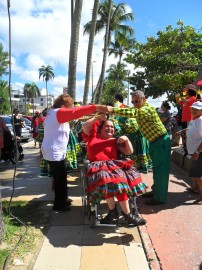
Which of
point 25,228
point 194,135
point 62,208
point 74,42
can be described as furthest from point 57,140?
point 74,42

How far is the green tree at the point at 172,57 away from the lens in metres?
13.6

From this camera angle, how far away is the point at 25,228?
434cm

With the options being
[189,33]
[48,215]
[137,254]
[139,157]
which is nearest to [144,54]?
[189,33]

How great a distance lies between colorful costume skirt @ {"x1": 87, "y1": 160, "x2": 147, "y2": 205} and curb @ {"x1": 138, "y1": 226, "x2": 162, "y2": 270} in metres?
0.52

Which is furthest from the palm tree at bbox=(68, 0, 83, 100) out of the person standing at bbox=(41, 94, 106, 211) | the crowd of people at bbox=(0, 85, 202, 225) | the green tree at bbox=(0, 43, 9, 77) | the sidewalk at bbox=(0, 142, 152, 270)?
the green tree at bbox=(0, 43, 9, 77)

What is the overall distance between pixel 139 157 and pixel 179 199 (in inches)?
39.2

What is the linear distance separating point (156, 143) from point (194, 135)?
67 centimetres

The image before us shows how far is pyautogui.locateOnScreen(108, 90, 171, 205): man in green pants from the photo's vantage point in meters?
5.12

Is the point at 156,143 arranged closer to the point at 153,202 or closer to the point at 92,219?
the point at 153,202

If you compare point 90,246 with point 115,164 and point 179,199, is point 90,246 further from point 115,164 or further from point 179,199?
point 179,199

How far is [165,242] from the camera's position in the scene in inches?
156

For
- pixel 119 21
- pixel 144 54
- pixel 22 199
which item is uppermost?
pixel 119 21

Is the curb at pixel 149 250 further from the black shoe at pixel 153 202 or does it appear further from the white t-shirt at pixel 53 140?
the white t-shirt at pixel 53 140

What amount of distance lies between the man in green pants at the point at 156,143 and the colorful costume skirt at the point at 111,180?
102 cm
